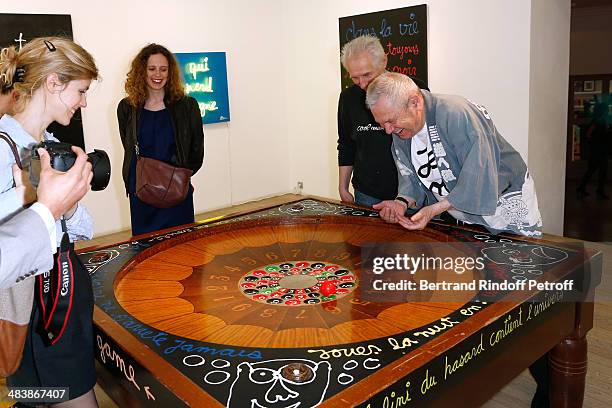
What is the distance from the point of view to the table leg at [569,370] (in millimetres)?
2020

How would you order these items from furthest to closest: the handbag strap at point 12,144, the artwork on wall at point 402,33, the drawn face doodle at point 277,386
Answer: the artwork on wall at point 402,33 < the handbag strap at point 12,144 < the drawn face doodle at point 277,386

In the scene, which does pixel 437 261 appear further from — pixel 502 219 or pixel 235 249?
pixel 235 249

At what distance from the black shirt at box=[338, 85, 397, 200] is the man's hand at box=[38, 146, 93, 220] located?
6.55 feet

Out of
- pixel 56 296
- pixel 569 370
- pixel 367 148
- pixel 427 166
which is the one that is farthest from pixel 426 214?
pixel 56 296

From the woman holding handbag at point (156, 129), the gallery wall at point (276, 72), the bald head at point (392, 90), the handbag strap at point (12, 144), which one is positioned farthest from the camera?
the gallery wall at point (276, 72)

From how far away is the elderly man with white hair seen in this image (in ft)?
7.20

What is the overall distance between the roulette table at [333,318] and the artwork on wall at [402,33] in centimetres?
335

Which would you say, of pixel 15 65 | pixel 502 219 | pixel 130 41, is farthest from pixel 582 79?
pixel 15 65

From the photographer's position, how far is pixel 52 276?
149 cm

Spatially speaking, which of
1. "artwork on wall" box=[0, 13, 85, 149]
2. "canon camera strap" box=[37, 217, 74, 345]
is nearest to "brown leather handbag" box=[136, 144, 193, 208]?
"canon camera strap" box=[37, 217, 74, 345]

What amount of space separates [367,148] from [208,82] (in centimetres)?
371

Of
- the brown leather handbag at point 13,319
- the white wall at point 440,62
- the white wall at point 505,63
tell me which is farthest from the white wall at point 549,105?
the brown leather handbag at point 13,319

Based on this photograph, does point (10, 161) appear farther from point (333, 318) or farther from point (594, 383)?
point (594, 383)

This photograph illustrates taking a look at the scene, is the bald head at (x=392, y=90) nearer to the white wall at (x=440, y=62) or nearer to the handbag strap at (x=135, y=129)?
the handbag strap at (x=135, y=129)
